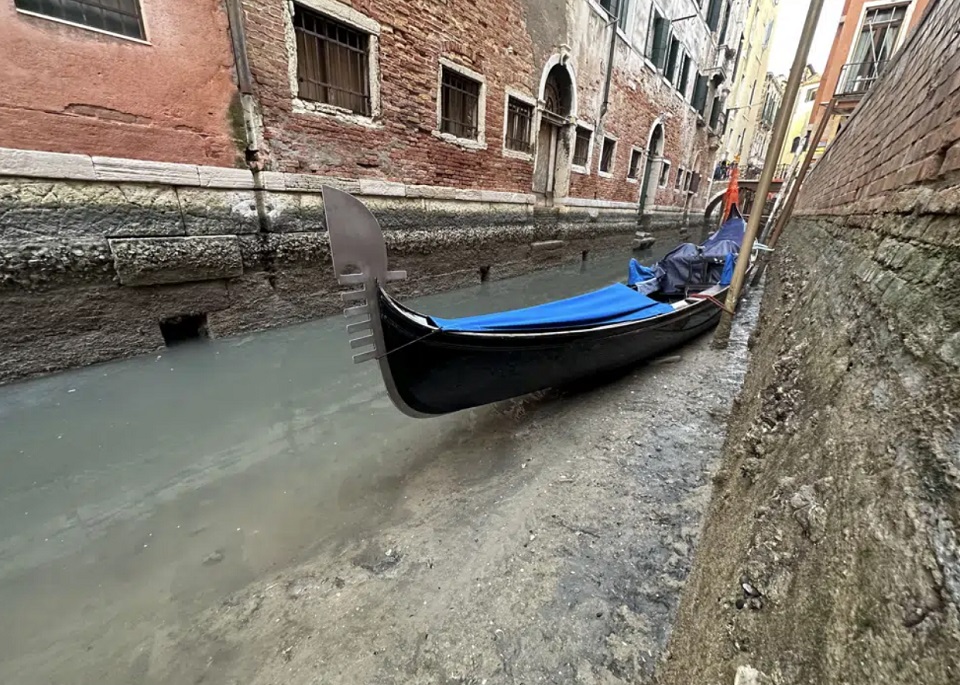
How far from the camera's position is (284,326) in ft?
14.2

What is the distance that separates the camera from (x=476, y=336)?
2295 mm

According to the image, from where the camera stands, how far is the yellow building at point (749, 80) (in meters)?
18.9

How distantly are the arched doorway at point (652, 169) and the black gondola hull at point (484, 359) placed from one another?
11.2m

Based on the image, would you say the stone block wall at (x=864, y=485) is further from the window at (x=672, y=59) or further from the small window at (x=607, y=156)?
the window at (x=672, y=59)

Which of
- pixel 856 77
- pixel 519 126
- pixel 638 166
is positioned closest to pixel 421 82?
pixel 519 126

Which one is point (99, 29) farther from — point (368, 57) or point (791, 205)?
point (791, 205)

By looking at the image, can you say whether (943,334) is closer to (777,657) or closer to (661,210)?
(777,657)

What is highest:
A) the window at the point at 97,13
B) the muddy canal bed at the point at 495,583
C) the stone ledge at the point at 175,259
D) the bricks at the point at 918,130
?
the window at the point at 97,13

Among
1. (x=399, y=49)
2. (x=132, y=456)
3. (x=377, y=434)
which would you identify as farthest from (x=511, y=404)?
(x=399, y=49)

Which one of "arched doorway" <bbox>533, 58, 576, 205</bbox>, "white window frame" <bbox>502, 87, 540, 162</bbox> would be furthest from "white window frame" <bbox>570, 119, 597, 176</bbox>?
"white window frame" <bbox>502, 87, 540, 162</bbox>

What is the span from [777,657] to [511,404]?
248cm

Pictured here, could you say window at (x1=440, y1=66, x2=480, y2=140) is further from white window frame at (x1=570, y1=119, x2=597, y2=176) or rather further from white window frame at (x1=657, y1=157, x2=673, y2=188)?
white window frame at (x1=657, y1=157, x2=673, y2=188)

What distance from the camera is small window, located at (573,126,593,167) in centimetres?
885

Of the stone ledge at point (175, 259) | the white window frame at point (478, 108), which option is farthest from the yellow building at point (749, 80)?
the stone ledge at point (175, 259)
